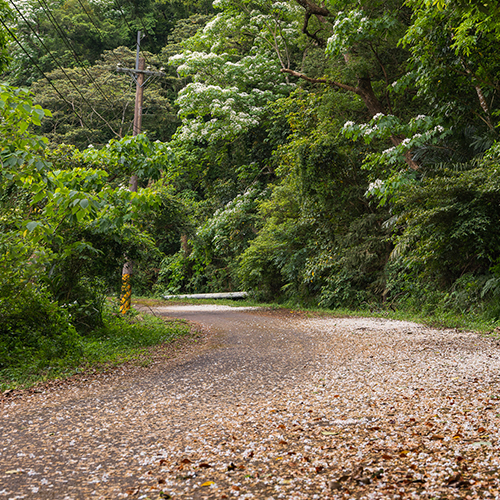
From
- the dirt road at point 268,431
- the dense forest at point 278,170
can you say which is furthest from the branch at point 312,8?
the dirt road at point 268,431

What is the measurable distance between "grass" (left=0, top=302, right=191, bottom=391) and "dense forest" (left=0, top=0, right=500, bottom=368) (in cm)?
38

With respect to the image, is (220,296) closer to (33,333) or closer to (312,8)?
(312,8)

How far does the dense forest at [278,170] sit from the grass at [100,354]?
38 cm

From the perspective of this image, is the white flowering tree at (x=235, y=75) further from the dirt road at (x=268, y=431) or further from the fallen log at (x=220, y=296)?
the dirt road at (x=268, y=431)

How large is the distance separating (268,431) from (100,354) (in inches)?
159

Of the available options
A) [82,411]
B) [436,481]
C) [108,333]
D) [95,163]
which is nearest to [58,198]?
[82,411]

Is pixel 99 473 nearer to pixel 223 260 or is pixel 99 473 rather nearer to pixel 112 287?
pixel 112 287

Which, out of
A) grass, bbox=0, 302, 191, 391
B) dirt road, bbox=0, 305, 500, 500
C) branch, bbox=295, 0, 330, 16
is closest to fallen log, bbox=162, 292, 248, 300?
grass, bbox=0, 302, 191, 391

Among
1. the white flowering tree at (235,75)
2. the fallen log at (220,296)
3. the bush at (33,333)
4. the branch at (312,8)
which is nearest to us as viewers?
the bush at (33,333)

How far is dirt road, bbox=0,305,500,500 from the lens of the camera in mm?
2555

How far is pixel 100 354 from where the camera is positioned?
670 centimetres

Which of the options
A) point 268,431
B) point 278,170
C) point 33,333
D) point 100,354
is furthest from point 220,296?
point 268,431

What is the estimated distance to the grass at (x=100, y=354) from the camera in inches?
211

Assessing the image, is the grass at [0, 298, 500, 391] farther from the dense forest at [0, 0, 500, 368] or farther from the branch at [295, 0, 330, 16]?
the branch at [295, 0, 330, 16]
